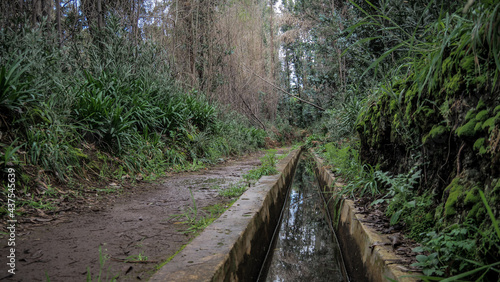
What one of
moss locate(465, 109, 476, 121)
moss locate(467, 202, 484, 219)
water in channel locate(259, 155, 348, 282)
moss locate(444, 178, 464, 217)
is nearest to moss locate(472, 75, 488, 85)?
moss locate(465, 109, 476, 121)

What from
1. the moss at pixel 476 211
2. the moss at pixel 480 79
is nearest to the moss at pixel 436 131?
the moss at pixel 480 79

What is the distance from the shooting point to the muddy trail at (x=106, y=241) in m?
1.37

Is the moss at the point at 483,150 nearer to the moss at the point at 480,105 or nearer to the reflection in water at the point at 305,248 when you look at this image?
the moss at the point at 480,105

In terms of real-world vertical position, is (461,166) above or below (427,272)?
above

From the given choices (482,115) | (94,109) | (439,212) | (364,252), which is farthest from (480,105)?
(94,109)

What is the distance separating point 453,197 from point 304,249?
1.83 m

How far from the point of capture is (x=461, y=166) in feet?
4.81

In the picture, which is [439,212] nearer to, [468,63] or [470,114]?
[470,114]

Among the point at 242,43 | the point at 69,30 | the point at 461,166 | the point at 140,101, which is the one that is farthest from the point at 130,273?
the point at 242,43

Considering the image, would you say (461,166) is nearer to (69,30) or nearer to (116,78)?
(116,78)

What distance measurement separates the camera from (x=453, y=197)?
1361mm

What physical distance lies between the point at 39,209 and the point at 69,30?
4.13m

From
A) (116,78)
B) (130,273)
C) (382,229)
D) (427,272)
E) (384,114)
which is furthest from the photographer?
(116,78)

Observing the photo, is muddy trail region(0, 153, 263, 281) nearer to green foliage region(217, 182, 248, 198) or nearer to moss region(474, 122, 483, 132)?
green foliage region(217, 182, 248, 198)
